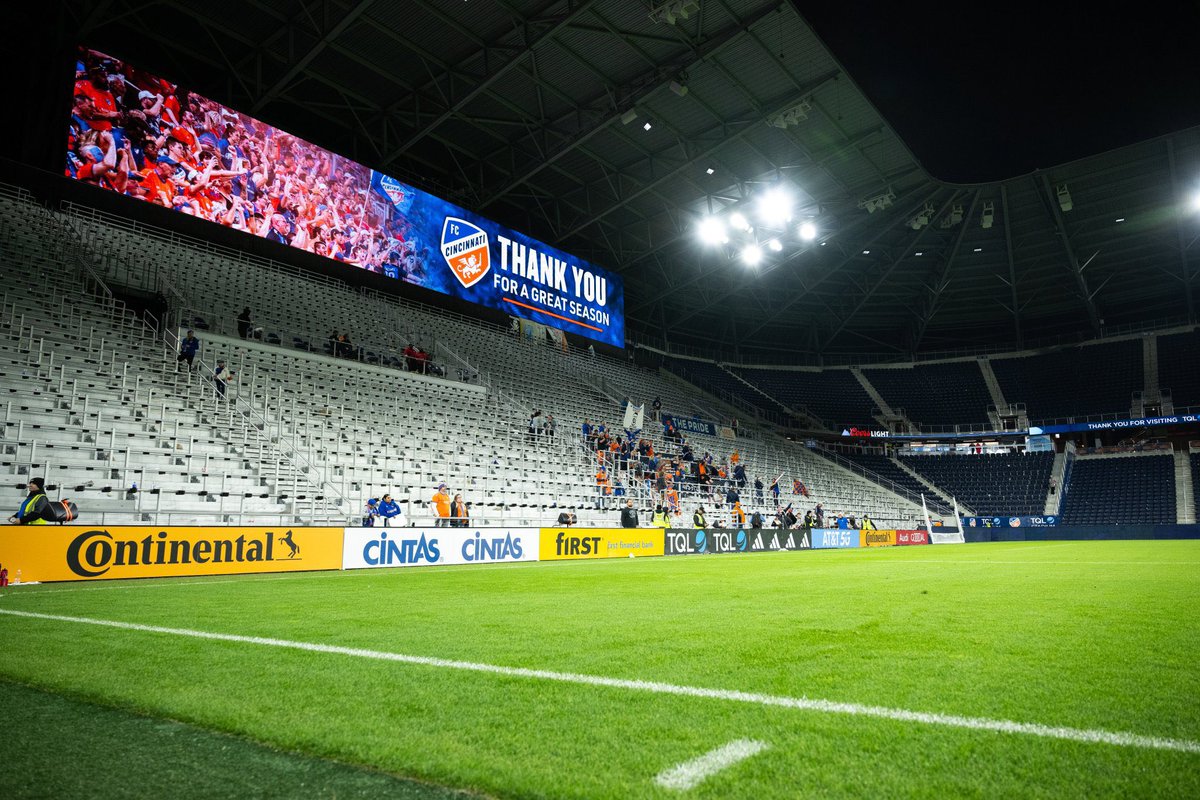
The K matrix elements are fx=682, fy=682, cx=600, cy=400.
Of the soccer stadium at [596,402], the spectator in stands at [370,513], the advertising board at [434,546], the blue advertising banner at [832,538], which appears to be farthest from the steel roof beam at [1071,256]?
the spectator in stands at [370,513]

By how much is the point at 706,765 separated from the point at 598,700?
0.93m

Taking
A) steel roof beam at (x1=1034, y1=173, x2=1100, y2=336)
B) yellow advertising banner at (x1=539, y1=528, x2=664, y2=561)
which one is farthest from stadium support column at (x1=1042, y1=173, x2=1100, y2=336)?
yellow advertising banner at (x1=539, y1=528, x2=664, y2=561)

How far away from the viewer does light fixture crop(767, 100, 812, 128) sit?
84.4ft

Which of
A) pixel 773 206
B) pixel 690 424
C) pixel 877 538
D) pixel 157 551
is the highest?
pixel 773 206

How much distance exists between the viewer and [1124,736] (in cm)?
249

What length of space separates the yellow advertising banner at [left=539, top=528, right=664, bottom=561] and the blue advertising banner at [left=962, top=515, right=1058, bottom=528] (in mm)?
28031

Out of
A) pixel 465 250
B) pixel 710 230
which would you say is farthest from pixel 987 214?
pixel 465 250

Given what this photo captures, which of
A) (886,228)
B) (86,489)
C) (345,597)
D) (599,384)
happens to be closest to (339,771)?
(345,597)

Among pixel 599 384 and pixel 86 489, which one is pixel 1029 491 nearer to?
pixel 599 384

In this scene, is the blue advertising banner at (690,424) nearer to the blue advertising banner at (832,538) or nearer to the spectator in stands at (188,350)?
the blue advertising banner at (832,538)

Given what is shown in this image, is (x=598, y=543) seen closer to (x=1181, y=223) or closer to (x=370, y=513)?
(x=370, y=513)

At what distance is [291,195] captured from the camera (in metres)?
22.8

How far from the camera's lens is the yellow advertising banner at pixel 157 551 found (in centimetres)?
1005

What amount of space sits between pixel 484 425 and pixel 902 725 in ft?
72.5
